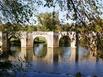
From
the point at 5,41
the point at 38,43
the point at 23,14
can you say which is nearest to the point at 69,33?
the point at 23,14

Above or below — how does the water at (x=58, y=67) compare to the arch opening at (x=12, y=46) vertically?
below

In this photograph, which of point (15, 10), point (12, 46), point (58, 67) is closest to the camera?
point (15, 10)

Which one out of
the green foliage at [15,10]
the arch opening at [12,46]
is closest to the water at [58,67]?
the arch opening at [12,46]

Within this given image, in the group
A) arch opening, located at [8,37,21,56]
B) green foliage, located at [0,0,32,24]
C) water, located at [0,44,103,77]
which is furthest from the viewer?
water, located at [0,44,103,77]

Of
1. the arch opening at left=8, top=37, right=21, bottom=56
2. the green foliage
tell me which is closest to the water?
the arch opening at left=8, top=37, right=21, bottom=56

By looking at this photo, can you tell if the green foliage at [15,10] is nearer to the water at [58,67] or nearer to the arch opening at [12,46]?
the arch opening at [12,46]

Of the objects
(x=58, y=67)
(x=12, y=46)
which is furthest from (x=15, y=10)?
(x=12, y=46)

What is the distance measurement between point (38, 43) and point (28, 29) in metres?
50.1

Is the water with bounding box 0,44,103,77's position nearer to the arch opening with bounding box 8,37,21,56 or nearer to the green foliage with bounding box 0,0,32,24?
the arch opening with bounding box 8,37,21,56

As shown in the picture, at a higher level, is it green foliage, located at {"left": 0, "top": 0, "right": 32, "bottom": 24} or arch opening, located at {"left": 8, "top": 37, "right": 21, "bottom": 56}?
green foliage, located at {"left": 0, "top": 0, "right": 32, "bottom": 24}

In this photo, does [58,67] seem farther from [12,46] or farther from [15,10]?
[12,46]

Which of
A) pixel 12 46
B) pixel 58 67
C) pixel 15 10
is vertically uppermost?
pixel 15 10

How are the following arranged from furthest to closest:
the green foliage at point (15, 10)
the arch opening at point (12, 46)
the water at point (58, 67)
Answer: the water at point (58, 67), the arch opening at point (12, 46), the green foliage at point (15, 10)

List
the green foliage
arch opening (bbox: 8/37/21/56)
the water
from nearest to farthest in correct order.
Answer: the green foliage < arch opening (bbox: 8/37/21/56) < the water
